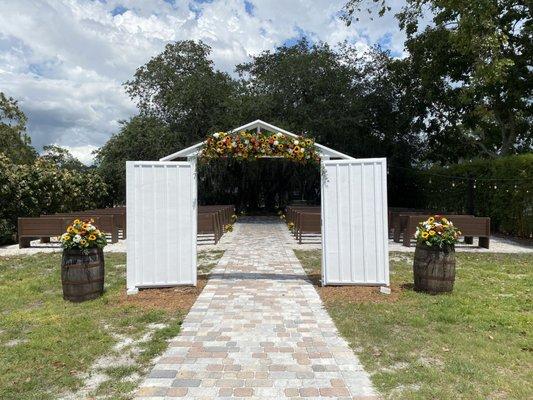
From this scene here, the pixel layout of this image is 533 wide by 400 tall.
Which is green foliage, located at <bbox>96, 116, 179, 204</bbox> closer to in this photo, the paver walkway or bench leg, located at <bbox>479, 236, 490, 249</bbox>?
bench leg, located at <bbox>479, 236, 490, 249</bbox>

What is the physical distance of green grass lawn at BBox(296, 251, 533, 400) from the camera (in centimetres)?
361

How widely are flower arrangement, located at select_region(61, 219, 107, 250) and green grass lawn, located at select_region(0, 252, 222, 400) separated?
2.48 feet

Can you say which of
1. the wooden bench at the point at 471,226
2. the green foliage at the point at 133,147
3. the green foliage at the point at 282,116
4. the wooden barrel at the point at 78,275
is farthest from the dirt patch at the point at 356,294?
the green foliage at the point at 133,147

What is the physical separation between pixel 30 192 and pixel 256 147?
9.71m

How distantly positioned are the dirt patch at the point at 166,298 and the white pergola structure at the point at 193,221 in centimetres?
13

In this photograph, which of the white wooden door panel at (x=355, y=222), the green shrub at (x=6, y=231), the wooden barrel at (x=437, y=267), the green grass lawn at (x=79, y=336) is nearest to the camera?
the green grass lawn at (x=79, y=336)

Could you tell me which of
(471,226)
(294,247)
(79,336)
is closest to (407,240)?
(471,226)

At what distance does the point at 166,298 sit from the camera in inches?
255

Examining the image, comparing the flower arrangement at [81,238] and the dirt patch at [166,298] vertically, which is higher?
the flower arrangement at [81,238]

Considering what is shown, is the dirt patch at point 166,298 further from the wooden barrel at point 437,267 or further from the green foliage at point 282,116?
the green foliage at point 282,116

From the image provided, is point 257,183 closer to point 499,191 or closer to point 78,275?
point 499,191

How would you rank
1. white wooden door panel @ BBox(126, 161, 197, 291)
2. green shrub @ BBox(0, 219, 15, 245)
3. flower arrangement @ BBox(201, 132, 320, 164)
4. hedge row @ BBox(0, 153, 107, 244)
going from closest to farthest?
white wooden door panel @ BBox(126, 161, 197, 291) → flower arrangement @ BBox(201, 132, 320, 164) → green shrub @ BBox(0, 219, 15, 245) → hedge row @ BBox(0, 153, 107, 244)

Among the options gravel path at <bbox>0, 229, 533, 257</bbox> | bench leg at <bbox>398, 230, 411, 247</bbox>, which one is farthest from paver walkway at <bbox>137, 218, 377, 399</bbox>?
bench leg at <bbox>398, 230, 411, 247</bbox>

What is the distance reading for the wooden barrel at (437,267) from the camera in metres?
6.51
